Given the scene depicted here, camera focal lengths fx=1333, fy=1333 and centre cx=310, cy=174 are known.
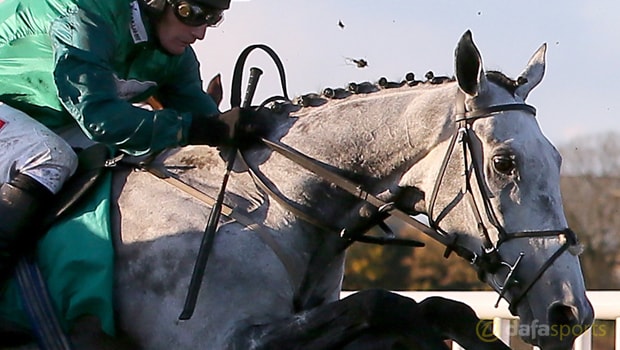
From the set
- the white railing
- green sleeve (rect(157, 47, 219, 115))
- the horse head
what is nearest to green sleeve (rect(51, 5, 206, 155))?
green sleeve (rect(157, 47, 219, 115))

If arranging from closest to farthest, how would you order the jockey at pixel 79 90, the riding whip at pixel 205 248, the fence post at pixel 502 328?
the riding whip at pixel 205 248 → the jockey at pixel 79 90 → the fence post at pixel 502 328

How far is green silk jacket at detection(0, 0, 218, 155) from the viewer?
5176 mm

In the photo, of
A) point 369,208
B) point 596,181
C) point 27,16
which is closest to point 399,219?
point 369,208

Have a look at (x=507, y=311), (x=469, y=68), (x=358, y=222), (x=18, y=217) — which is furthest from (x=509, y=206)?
(x=507, y=311)

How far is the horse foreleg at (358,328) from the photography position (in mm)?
4832

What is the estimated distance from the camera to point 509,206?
4871 mm

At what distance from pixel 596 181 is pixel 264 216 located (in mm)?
37266

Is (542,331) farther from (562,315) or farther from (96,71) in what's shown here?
(96,71)

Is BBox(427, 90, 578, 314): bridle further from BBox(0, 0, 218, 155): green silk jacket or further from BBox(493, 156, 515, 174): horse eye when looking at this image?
BBox(0, 0, 218, 155): green silk jacket

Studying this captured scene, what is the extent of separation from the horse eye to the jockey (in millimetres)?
1066

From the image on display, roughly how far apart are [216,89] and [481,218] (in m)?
2.37

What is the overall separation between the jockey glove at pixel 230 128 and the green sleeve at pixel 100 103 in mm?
54

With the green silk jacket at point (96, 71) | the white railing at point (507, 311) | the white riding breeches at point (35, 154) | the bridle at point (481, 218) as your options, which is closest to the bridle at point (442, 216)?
the bridle at point (481, 218)

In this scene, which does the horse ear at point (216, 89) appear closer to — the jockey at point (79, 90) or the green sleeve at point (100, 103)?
the jockey at point (79, 90)
